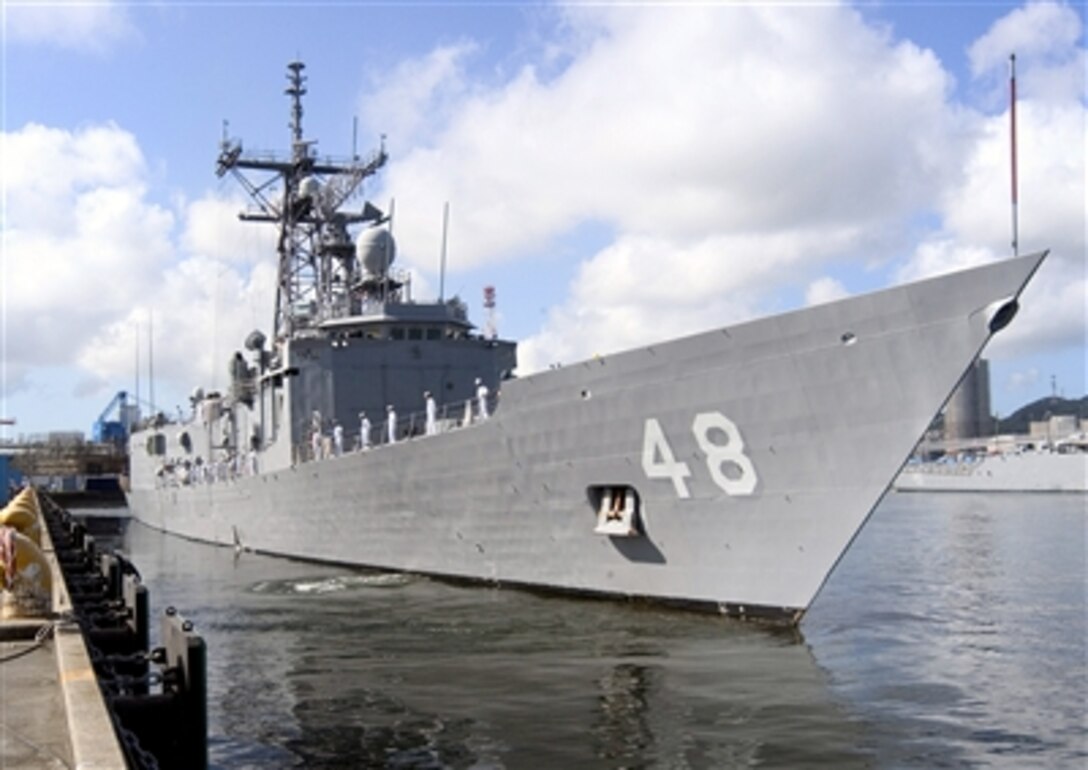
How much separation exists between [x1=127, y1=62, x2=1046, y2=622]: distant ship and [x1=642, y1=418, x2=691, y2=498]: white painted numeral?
0.02 meters

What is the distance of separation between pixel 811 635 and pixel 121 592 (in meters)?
6.21

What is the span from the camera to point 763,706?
8.21 m

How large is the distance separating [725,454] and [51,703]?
24.5ft

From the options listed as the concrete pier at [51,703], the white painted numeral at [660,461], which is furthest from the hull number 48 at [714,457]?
the concrete pier at [51,703]

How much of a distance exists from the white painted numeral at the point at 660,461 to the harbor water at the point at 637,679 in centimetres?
138

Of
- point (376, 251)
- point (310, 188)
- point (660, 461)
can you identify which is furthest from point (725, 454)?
point (310, 188)

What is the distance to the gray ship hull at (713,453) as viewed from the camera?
10.1 meters

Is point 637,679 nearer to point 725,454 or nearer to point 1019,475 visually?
point 725,454

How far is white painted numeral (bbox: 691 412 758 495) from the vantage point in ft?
36.6

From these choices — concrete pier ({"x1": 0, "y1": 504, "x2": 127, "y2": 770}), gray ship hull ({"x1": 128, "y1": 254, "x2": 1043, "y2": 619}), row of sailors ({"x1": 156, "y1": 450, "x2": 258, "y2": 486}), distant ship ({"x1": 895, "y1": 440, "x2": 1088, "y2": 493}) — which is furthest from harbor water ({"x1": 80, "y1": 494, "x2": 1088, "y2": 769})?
distant ship ({"x1": 895, "y1": 440, "x2": 1088, "y2": 493})

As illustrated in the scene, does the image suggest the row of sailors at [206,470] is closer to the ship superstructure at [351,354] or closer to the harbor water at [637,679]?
the ship superstructure at [351,354]

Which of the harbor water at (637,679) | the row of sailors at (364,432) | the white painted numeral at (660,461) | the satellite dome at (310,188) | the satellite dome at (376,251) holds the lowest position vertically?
the harbor water at (637,679)

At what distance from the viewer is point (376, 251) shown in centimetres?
2205

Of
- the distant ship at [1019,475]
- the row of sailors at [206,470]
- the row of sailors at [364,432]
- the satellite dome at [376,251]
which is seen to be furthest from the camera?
the distant ship at [1019,475]
